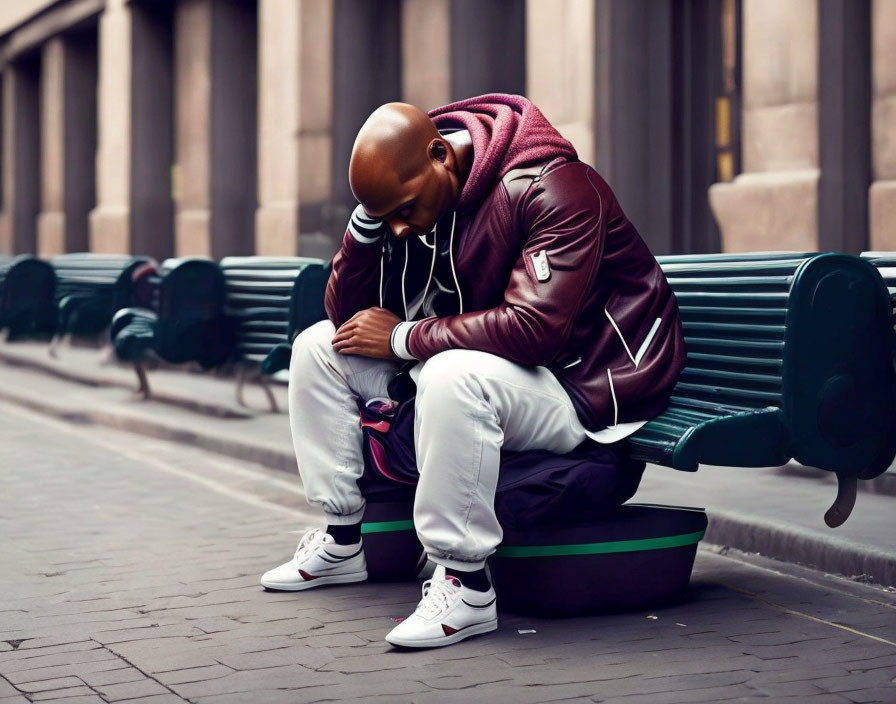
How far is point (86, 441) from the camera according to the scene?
9305 mm

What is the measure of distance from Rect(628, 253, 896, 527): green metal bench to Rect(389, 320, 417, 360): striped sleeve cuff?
69cm

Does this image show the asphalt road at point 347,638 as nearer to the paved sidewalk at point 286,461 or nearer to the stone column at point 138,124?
the paved sidewalk at point 286,461

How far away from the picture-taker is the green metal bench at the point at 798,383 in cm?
439

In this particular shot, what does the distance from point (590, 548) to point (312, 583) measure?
38.7 inches

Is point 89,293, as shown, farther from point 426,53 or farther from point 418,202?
point 418,202

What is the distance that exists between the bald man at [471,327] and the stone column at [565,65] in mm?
→ 5676

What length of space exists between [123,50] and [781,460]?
14.5 meters

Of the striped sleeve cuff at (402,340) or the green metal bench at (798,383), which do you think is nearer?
the green metal bench at (798,383)

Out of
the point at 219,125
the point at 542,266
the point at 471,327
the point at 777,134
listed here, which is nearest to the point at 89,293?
the point at 219,125

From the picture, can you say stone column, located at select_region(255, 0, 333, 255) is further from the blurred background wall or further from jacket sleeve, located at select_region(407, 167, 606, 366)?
jacket sleeve, located at select_region(407, 167, 606, 366)

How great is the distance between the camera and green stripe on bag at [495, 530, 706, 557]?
14.5ft

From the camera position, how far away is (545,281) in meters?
4.27

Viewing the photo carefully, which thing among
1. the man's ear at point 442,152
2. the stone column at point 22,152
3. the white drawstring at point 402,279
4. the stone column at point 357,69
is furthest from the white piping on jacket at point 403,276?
the stone column at point 22,152

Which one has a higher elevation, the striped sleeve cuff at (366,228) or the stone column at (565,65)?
the stone column at (565,65)
